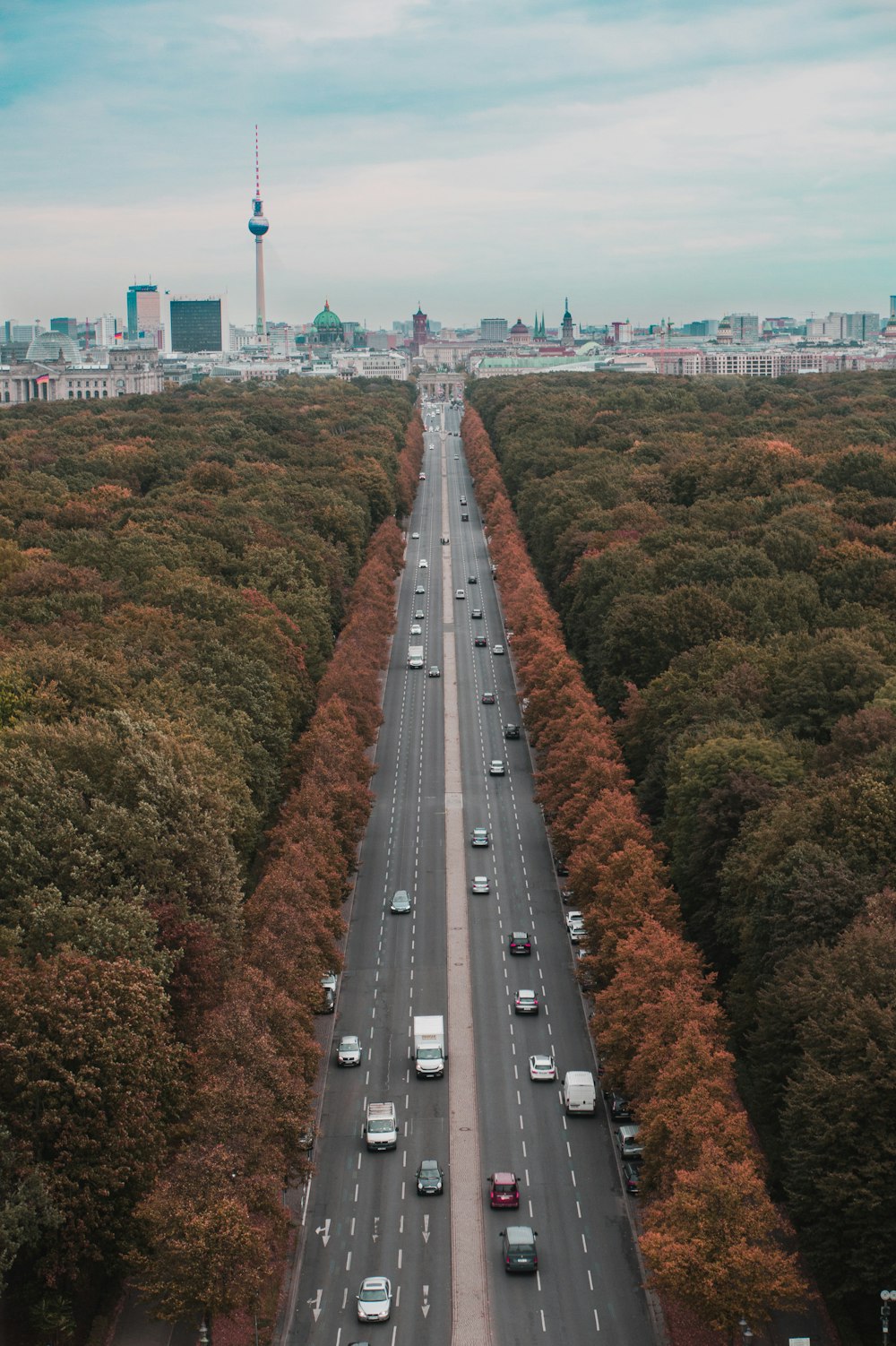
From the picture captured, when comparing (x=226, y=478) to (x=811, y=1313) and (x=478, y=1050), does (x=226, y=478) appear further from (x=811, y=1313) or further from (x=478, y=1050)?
(x=811, y=1313)

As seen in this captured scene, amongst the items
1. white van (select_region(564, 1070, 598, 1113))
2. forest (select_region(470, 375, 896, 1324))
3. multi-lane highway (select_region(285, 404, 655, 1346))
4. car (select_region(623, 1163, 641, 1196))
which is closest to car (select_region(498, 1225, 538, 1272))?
multi-lane highway (select_region(285, 404, 655, 1346))

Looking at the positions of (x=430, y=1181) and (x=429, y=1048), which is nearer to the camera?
(x=430, y=1181)

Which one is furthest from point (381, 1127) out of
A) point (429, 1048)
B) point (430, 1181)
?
point (429, 1048)

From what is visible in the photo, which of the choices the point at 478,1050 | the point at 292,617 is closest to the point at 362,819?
the point at 478,1050

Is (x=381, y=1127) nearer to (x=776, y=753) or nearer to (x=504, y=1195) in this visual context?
(x=504, y=1195)

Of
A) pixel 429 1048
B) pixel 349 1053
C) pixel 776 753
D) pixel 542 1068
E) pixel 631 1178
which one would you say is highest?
pixel 776 753

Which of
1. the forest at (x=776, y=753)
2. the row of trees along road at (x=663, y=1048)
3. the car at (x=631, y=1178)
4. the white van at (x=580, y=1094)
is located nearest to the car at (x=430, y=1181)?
the car at (x=631, y=1178)
